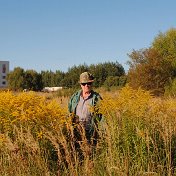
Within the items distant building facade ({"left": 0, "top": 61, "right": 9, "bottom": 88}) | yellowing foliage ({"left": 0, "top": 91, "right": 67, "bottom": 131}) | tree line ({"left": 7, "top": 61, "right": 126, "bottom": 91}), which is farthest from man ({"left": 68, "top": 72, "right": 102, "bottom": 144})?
distant building facade ({"left": 0, "top": 61, "right": 9, "bottom": 88})

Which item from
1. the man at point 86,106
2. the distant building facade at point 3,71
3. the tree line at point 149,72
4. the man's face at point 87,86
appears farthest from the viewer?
the distant building facade at point 3,71

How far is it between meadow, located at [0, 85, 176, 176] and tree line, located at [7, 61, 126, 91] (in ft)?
167

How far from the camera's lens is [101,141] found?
18.9 ft

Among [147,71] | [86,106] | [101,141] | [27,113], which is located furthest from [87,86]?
[147,71]

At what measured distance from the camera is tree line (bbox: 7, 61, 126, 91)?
66250mm

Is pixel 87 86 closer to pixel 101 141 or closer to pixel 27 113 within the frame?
pixel 27 113

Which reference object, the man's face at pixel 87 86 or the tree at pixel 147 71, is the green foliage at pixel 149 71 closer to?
the tree at pixel 147 71

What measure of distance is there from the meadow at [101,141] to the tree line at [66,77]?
5091cm

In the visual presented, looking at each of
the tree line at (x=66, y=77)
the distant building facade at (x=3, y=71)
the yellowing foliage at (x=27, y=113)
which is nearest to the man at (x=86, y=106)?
the yellowing foliage at (x=27, y=113)

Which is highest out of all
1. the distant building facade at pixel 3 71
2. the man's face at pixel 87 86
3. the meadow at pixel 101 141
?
the distant building facade at pixel 3 71

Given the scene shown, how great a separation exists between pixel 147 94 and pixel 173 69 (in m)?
39.1

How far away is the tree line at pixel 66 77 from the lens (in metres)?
66.2

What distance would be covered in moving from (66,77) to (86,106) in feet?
228

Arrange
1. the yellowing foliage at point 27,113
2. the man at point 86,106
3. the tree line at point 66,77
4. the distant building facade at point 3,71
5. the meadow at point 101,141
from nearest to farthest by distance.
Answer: the meadow at point 101,141
the yellowing foliage at point 27,113
the man at point 86,106
the tree line at point 66,77
the distant building facade at point 3,71
